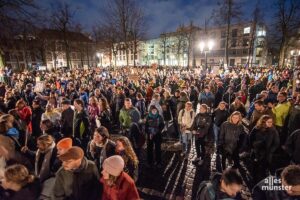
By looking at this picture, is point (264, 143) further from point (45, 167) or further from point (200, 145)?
point (45, 167)

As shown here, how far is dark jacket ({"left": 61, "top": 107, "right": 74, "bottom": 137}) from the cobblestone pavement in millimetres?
2375

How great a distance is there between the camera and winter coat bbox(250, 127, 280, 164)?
4.47m

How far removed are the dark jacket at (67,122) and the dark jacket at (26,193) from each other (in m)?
3.36

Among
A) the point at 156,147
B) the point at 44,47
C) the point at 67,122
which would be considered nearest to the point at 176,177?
A: the point at 156,147

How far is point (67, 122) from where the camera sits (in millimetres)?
6062

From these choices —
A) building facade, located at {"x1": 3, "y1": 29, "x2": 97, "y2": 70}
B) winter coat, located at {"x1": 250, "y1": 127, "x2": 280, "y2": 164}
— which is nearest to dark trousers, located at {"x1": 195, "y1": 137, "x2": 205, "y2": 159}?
winter coat, located at {"x1": 250, "y1": 127, "x2": 280, "y2": 164}

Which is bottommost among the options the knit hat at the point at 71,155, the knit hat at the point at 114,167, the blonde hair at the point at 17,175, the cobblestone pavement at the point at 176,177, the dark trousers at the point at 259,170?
the cobblestone pavement at the point at 176,177

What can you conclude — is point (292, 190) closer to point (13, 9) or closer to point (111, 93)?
point (111, 93)

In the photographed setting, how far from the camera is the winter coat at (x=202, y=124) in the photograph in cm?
562

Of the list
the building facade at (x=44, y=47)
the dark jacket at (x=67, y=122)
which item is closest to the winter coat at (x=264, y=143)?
the dark jacket at (x=67, y=122)

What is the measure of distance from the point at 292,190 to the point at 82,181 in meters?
2.70

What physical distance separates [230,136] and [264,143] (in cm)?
72

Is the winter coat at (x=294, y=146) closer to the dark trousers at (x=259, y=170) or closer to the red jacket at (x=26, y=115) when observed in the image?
the dark trousers at (x=259, y=170)

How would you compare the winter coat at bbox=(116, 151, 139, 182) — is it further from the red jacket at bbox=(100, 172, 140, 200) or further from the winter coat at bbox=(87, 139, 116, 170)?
the red jacket at bbox=(100, 172, 140, 200)
